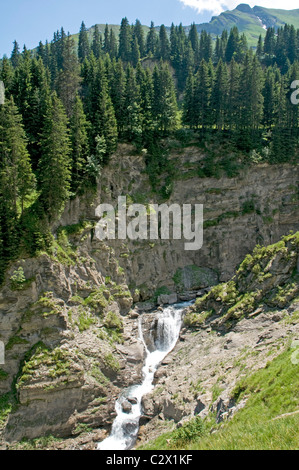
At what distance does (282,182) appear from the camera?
5981cm

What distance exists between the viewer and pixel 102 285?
148 ft

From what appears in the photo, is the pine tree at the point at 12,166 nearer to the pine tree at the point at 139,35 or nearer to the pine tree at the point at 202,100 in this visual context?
the pine tree at the point at 202,100

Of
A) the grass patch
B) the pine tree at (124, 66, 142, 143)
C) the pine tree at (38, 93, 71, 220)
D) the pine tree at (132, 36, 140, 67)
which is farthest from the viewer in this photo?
the pine tree at (132, 36, 140, 67)

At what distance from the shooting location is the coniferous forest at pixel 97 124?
38.8 metres

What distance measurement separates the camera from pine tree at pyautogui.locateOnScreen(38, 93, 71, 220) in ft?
130

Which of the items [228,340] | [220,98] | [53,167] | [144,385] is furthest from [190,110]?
[144,385]

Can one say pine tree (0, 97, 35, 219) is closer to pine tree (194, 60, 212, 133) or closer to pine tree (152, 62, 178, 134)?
pine tree (152, 62, 178, 134)

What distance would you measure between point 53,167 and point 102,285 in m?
14.9

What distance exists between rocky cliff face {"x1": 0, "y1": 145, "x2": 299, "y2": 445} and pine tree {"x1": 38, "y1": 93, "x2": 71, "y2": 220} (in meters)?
2.89

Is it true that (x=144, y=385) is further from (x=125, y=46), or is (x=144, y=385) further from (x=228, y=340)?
(x=125, y=46)

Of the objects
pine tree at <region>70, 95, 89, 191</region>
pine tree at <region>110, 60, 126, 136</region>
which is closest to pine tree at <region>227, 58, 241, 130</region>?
pine tree at <region>110, 60, 126, 136</region>

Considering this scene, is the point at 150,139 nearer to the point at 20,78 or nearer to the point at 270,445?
the point at 20,78

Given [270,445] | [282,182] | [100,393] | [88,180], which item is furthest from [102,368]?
[282,182]
